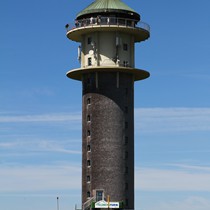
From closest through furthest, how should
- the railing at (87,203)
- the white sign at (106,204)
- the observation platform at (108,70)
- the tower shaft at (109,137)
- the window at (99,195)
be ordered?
the white sign at (106,204) < the window at (99,195) < the railing at (87,203) < the tower shaft at (109,137) < the observation platform at (108,70)

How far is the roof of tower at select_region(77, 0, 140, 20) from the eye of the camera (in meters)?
125

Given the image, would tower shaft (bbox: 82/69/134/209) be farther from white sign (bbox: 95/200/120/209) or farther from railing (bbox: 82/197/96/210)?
white sign (bbox: 95/200/120/209)

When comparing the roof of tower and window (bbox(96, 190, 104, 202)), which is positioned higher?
the roof of tower

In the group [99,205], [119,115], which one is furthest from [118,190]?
[119,115]

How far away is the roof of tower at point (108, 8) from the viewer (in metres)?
125

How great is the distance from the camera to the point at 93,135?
4774 inches

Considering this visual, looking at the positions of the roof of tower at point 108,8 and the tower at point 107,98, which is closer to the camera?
the tower at point 107,98

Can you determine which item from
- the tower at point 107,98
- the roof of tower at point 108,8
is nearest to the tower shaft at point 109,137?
the tower at point 107,98

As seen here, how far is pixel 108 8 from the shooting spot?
410 ft

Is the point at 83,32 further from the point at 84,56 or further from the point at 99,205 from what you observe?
the point at 99,205

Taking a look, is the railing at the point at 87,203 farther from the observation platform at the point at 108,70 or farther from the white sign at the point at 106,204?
the observation platform at the point at 108,70

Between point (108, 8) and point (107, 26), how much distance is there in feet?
13.4

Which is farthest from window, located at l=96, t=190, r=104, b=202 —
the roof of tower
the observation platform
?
the roof of tower

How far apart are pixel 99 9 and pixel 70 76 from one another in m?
12.3
